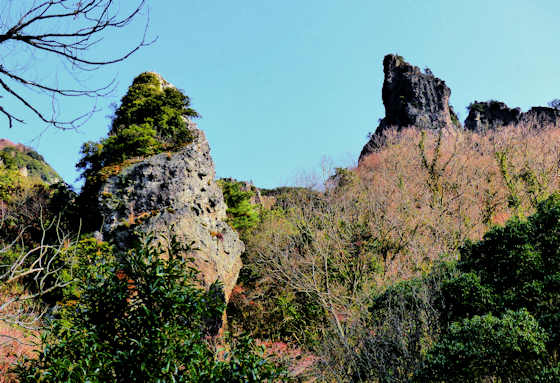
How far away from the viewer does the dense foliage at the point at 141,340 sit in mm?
3668

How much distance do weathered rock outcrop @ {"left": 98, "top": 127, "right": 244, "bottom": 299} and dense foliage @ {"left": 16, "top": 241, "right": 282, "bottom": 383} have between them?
7599 mm

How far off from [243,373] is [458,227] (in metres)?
15.2

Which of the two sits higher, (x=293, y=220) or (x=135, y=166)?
(x=135, y=166)

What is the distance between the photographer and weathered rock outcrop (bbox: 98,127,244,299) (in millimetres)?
12414

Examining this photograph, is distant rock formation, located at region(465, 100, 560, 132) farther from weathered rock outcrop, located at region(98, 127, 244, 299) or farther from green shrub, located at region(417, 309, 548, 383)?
green shrub, located at region(417, 309, 548, 383)

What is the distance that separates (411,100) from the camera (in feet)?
118

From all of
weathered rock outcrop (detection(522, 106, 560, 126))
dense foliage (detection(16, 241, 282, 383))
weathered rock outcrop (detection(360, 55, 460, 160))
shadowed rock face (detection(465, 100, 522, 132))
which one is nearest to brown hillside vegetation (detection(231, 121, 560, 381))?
dense foliage (detection(16, 241, 282, 383))

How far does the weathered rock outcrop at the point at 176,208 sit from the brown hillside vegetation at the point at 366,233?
2388 mm

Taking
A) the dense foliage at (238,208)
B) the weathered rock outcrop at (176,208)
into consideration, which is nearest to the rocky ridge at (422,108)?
the dense foliage at (238,208)

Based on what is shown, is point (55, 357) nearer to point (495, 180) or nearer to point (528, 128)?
point (495, 180)

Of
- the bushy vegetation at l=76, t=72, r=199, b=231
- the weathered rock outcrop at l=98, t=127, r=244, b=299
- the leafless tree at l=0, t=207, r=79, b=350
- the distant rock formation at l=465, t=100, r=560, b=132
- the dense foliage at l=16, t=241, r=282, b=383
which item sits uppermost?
the distant rock formation at l=465, t=100, r=560, b=132

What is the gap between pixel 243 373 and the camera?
3.71m

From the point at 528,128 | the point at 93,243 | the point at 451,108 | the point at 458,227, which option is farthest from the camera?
the point at 451,108

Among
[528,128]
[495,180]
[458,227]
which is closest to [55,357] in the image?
[458,227]
